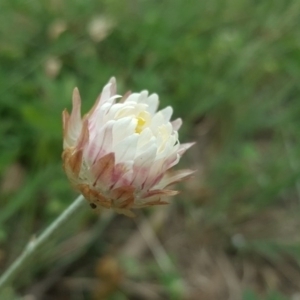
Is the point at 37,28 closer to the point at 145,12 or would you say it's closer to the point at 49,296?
the point at 145,12

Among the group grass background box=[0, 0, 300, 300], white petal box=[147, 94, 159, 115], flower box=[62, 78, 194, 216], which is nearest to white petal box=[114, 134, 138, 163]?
flower box=[62, 78, 194, 216]

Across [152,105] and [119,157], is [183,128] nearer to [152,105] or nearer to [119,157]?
[152,105]

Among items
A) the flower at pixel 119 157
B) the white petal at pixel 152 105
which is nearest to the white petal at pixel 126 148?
the flower at pixel 119 157

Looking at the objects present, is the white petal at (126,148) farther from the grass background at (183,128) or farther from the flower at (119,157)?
the grass background at (183,128)

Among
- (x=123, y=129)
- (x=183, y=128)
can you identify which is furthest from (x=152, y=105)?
(x=183, y=128)

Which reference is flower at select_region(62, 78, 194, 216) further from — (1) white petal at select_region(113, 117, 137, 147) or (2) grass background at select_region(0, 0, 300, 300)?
(2) grass background at select_region(0, 0, 300, 300)

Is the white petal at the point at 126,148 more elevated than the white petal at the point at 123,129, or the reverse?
the white petal at the point at 123,129

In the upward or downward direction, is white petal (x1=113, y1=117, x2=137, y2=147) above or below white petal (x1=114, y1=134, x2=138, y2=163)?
above
